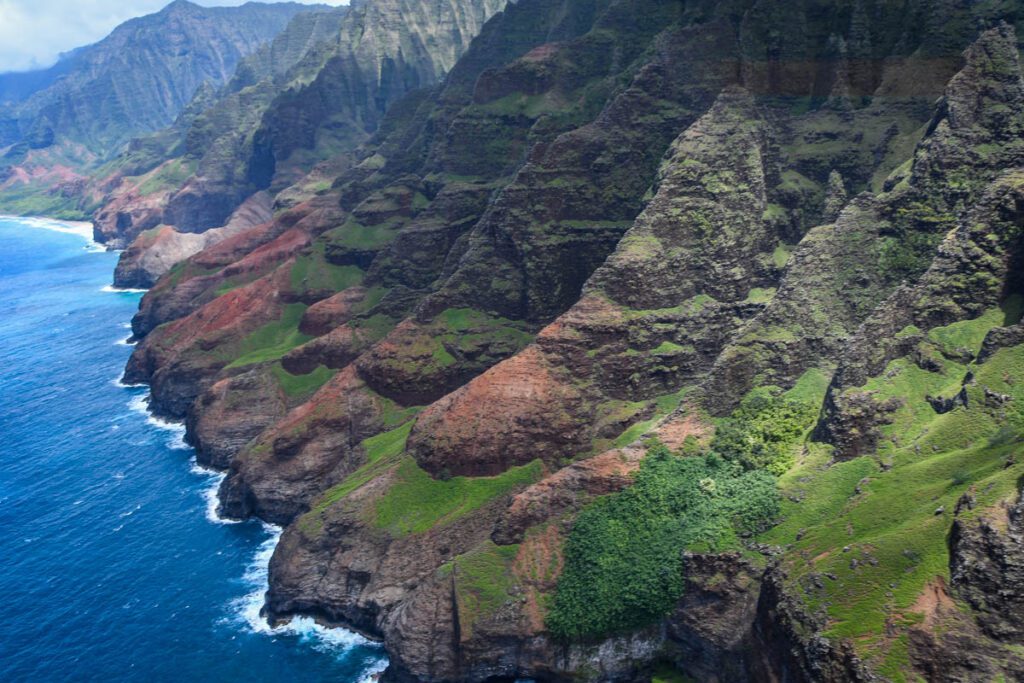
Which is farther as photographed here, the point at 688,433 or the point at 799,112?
the point at 799,112

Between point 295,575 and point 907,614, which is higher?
point 907,614

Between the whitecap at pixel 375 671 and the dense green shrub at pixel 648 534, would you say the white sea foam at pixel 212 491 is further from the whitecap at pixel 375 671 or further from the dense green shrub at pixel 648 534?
the dense green shrub at pixel 648 534

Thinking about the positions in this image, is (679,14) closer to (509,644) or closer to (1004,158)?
(1004,158)

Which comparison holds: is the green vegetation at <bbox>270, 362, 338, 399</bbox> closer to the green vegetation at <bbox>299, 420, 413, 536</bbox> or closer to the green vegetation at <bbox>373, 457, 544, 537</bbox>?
the green vegetation at <bbox>299, 420, 413, 536</bbox>

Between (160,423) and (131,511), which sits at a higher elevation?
(160,423)

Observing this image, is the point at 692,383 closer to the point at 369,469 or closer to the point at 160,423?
the point at 369,469

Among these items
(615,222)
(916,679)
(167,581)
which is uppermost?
(615,222)

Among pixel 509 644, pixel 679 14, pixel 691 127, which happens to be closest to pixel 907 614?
pixel 509 644

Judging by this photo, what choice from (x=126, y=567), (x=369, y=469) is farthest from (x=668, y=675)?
(x=126, y=567)
